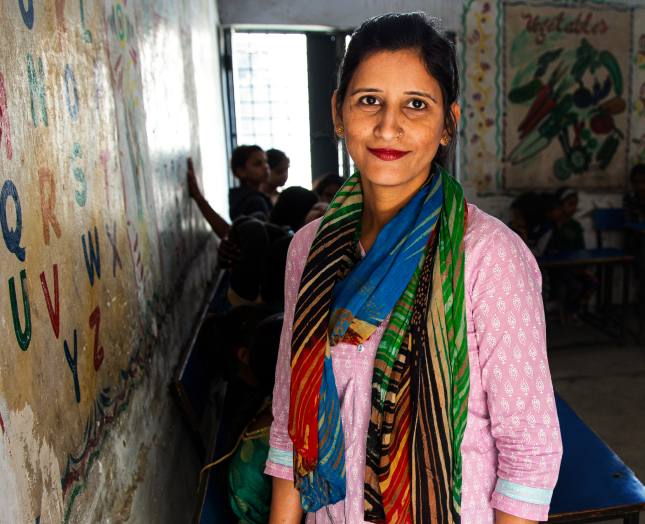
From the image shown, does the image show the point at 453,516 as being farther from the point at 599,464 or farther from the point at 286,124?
the point at 286,124

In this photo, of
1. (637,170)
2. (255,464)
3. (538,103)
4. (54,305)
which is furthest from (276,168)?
(54,305)

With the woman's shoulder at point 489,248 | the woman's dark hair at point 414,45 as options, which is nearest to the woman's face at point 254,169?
the woman's dark hair at point 414,45

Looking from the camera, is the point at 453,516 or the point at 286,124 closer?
the point at 453,516

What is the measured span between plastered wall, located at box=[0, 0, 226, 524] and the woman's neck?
0.55 m

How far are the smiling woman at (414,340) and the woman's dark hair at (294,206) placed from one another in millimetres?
1898

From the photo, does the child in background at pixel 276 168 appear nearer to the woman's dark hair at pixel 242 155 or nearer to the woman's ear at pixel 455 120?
the woman's dark hair at pixel 242 155

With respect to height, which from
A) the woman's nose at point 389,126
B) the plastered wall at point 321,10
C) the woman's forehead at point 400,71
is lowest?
the woman's nose at point 389,126

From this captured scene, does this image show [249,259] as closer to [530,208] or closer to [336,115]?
[336,115]

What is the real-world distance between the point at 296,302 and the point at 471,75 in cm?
397

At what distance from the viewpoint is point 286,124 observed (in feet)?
15.3

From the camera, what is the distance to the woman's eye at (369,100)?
0.93 meters

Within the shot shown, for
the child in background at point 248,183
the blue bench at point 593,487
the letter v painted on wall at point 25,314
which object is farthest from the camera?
the child in background at point 248,183

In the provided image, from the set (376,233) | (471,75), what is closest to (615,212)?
(471,75)

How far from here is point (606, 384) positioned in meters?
3.37
